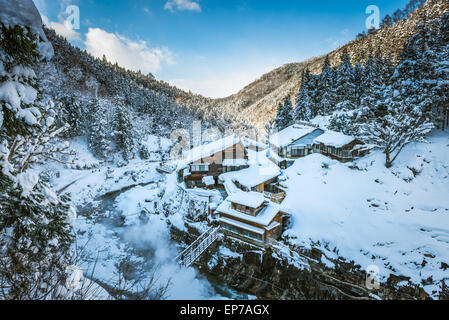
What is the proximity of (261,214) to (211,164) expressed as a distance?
11.0 meters

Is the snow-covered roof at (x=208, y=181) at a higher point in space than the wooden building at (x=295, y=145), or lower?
lower

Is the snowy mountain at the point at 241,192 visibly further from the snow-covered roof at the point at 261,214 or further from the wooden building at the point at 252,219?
the snow-covered roof at the point at 261,214

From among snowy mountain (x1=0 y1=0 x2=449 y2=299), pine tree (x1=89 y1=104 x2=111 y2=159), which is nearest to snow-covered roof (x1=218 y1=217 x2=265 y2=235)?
snowy mountain (x1=0 y1=0 x2=449 y2=299)

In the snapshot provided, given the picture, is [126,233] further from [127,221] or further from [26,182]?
[26,182]

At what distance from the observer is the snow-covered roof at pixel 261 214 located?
51.5 feet

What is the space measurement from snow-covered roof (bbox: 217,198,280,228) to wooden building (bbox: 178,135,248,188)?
6.88 m

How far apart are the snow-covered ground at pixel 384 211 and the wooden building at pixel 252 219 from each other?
1631 mm

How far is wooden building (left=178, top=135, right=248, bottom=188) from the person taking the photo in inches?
972

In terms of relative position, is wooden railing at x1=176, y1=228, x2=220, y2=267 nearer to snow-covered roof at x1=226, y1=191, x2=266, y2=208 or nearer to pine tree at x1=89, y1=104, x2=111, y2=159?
snow-covered roof at x1=226, y1=191, x2=266, y2=208

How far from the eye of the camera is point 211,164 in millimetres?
25328

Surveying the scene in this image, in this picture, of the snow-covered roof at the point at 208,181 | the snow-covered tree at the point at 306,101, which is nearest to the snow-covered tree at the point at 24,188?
the snow-covered roof at the point at 208,181
